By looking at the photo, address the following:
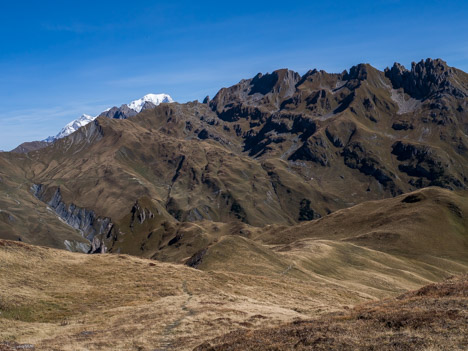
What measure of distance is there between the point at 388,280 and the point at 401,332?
101 metres

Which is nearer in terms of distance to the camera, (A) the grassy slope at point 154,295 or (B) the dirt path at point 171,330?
(B) the dirt path at point 171,330

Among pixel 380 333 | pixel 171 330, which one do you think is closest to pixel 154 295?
pixel 171 330

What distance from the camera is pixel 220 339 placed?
108 feet

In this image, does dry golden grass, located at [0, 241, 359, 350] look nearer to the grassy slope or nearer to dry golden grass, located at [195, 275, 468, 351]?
the grassy slope

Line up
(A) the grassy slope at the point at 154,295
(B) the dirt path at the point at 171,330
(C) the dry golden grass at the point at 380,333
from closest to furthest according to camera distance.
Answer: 1. (C) the dry golden grass at the point at 380,333
2. (B) the dirt path at the point at 171,330
3. (A) the grassy slope at the point at 154,295

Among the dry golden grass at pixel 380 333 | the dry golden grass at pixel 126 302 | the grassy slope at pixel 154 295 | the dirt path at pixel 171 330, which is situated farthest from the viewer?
the grassy slope at pixel 154 295

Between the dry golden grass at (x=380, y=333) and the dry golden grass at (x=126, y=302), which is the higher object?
the dry golden grass at (x=380, y=333)

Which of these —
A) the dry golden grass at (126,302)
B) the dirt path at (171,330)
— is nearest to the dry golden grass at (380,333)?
the dirt path at (171,330)

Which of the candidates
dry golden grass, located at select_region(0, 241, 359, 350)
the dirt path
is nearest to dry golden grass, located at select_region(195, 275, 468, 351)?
the dirt path

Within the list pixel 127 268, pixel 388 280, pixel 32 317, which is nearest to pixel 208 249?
pixel 127 268

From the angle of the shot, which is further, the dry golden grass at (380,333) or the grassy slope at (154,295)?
the grassy slope at (154,295)

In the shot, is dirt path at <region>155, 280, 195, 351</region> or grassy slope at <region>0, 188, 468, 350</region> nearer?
dirt path at <region>155, 280, 195, 351</region>

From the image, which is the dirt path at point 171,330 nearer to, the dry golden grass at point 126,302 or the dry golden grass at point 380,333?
the dry golden grass at point 126,302

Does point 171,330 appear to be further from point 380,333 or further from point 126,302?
point 380,333
